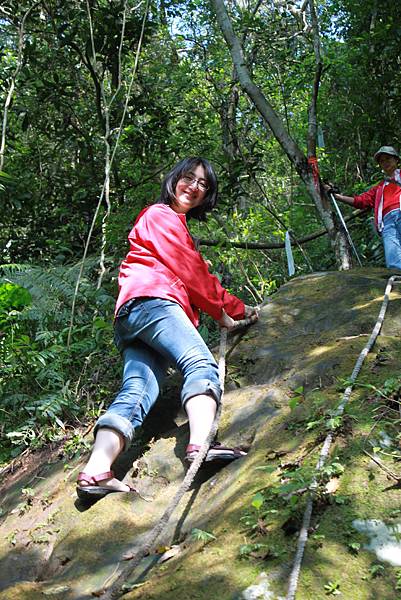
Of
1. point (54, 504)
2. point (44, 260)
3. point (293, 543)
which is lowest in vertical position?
point (54, 504)

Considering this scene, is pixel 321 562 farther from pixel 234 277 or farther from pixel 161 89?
pixel 161 89

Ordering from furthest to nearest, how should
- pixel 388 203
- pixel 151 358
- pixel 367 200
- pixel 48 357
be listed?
pixel 367 200
pixel 388 203
pixel 48 357
pixel 151 358

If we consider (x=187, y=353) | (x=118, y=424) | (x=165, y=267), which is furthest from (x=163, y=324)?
(x=118, y=424)

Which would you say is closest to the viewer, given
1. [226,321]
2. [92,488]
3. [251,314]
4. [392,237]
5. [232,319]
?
[92,488]

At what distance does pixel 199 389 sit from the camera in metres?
2.99

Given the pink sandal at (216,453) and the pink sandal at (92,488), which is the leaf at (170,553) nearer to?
the pink sandal at (216,453)

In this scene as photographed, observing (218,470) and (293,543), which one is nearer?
(293,543)

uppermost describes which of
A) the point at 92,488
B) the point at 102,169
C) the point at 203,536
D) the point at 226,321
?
the point at 102,169

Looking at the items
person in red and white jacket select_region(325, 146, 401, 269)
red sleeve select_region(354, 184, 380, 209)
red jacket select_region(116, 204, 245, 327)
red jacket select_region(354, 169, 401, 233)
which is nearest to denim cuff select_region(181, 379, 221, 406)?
red jacket select_region(116, 204, 245, 327)

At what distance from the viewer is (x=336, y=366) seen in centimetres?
331

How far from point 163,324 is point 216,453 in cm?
81

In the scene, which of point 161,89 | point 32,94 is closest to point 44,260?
A: point 32,94

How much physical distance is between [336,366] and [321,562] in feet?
5.33

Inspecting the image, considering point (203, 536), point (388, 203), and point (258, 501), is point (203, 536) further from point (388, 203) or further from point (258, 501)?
point (388, 203)
